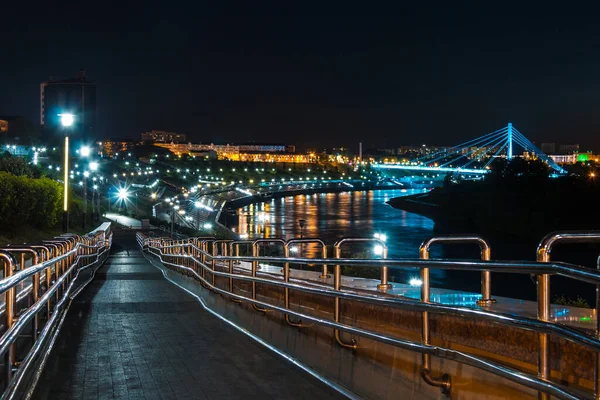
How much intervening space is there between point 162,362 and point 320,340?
1658mm

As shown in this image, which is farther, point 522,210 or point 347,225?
point 347,225

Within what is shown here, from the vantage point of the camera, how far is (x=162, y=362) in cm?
788

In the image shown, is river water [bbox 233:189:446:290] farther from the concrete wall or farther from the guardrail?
the guardrail

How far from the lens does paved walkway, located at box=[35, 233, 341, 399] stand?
662 cm

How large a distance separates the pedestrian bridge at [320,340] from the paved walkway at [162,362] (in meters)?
0.02

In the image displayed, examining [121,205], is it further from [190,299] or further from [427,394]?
[427,394]

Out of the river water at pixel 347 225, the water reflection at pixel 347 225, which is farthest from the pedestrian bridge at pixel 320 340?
the water reflection at pixel 347 225

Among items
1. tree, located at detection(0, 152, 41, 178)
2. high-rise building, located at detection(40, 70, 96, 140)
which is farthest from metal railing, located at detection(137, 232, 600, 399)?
high-rise building, located at detection(40, 70, 96, 140)

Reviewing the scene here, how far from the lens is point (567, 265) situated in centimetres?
357

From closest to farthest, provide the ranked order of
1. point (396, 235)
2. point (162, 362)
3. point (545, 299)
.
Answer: point (545, 299) → point (162, 362) → point (396, 235)

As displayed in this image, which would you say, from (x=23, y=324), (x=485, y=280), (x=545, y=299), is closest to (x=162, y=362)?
(x=23, y=324)

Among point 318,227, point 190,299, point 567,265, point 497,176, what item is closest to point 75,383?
point 567,265

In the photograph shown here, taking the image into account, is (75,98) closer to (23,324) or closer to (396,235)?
(396,235)

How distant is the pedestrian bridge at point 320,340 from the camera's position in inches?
160
